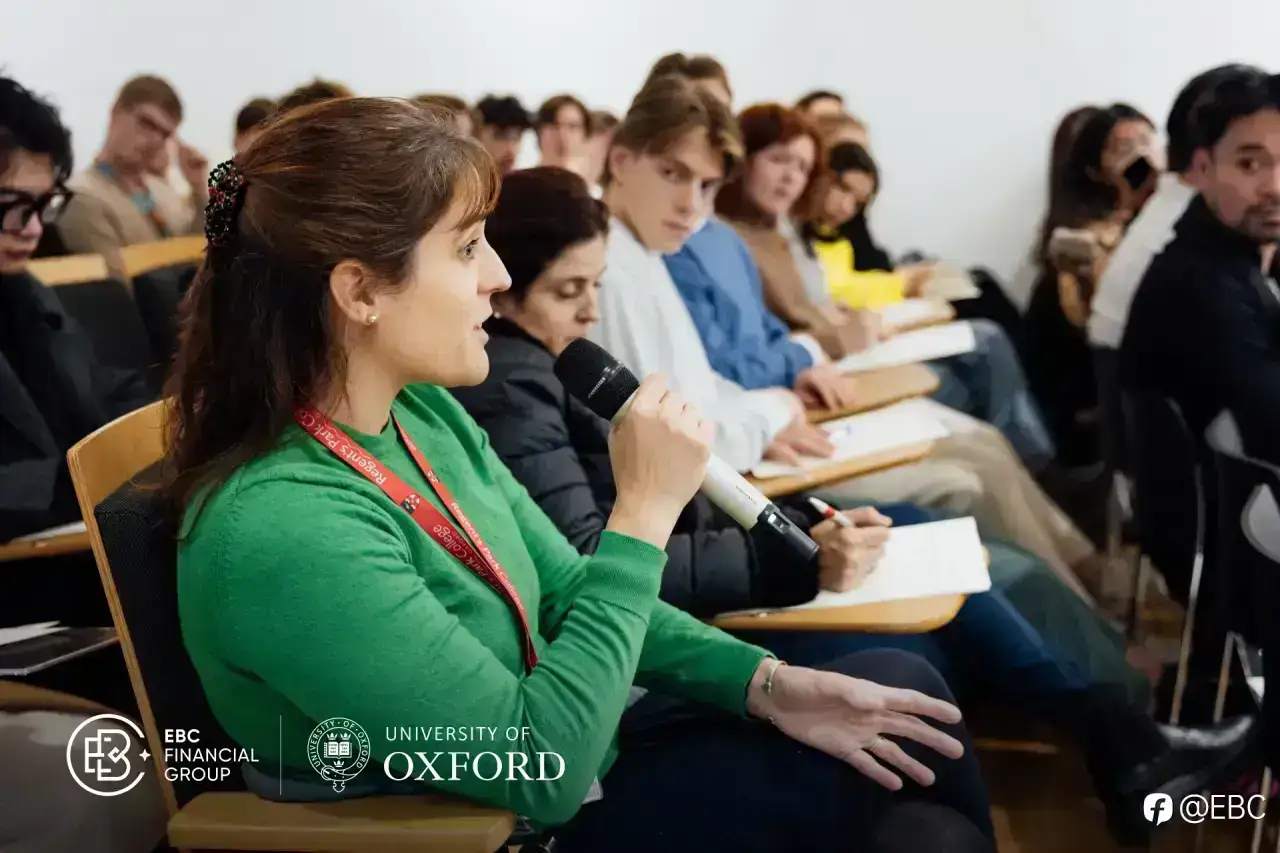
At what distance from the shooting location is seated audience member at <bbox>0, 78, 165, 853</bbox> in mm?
1114

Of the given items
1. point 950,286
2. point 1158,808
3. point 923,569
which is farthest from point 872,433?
point 950,286

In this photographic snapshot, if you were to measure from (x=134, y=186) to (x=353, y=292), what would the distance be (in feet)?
5.47

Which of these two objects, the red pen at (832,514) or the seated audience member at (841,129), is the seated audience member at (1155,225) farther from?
the seated audience member at (841,129)

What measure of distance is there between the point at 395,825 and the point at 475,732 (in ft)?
0.35

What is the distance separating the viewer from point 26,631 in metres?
1.42

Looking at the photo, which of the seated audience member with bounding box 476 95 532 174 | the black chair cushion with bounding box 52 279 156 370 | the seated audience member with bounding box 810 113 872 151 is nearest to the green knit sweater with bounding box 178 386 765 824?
the black chair cushion with bounding box 52 279 156 370

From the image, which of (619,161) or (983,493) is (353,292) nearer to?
(619,161)

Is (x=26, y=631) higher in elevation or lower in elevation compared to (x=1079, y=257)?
lower

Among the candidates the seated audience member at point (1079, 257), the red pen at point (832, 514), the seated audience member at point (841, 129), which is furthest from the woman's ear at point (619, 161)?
the seated audience member at point (841, 129)

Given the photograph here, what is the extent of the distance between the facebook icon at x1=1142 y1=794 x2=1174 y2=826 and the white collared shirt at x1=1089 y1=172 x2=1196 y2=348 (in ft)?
3.14

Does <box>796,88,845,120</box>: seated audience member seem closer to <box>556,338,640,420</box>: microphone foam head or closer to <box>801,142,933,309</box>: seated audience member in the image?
<box>801,142,933,309</box>: seated audience member

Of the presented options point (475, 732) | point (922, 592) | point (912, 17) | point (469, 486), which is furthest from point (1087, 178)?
point (475, 732)

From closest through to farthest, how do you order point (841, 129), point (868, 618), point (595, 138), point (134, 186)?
1. point (868, 618)
2. point (134, 186)
3. point (595, 138)
4. point (841, 129)

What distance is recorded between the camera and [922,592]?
50.2 inches
